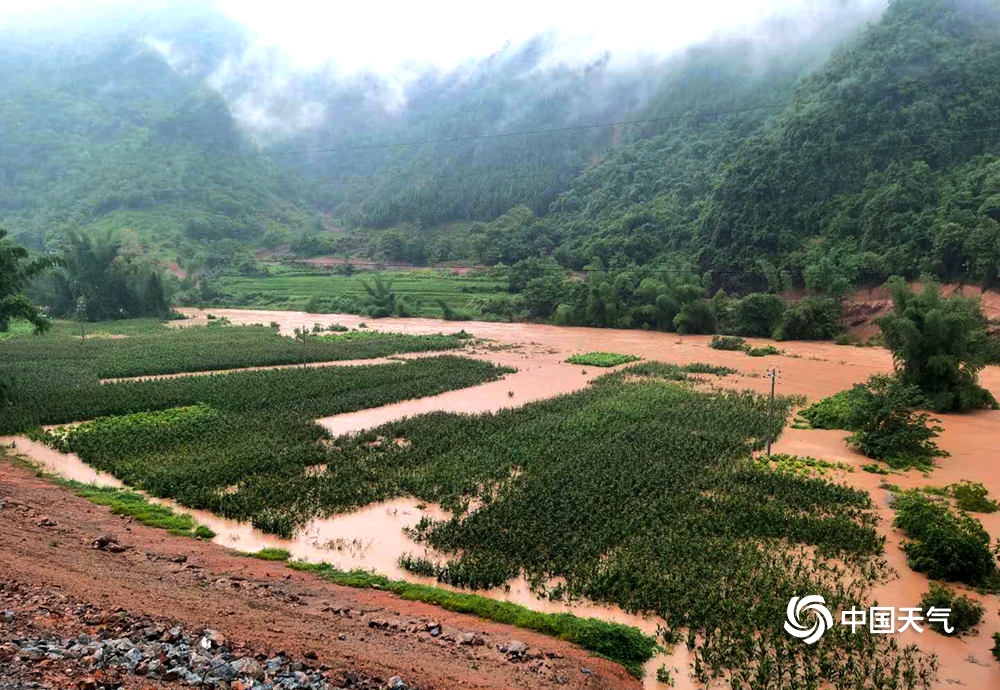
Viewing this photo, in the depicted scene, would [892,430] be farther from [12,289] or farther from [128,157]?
[128,157]

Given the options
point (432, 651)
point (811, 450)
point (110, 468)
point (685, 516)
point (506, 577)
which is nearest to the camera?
point (432, 651)

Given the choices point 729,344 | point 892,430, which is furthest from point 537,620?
point 729,344

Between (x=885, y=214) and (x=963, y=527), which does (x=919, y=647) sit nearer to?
(x=963, y=527)

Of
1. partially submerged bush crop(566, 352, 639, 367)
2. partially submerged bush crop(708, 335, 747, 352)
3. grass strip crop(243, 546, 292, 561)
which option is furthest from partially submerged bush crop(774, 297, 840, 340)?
grass strip crop(243, 546, 292, 561)

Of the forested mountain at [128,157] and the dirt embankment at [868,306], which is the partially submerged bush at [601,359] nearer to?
the dirt embankment at [868,306]

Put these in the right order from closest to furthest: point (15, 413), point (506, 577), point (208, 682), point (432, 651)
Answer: point (208, 682)
point (432, 651)
point (506, 577)
point (15, 413)

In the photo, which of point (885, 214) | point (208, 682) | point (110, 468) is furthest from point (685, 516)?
point (885, 214)
